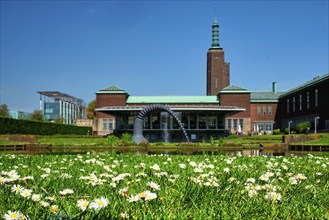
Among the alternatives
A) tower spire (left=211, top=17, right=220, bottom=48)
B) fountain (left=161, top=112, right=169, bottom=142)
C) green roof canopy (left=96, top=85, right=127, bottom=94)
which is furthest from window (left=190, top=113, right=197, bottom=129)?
tower spire (left=211, top=17, right=220, bottom=48)

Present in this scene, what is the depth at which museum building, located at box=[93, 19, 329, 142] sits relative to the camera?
151ft

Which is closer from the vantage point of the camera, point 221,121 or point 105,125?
point 221,121

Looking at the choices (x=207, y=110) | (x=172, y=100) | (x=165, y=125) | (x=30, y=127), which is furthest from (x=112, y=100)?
(x=207, y=110)

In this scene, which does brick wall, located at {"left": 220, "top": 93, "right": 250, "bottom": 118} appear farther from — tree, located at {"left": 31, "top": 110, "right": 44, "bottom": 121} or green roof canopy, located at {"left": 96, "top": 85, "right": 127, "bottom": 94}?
tree, located at {"left": 31, "top": 110, "right": 44, "bottom": 121}

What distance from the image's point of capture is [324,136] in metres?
32.9

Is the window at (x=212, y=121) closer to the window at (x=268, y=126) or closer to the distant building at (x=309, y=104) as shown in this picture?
the distant building at (x=309, y=104)

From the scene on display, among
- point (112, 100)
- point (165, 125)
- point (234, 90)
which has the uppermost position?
point (234, 90)

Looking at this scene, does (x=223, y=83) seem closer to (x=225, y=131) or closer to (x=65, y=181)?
(x=225, y=131)

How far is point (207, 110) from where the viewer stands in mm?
44281

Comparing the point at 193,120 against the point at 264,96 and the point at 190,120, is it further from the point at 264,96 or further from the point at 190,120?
the point at 264,96

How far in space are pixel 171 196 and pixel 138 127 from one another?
2790 centimetres

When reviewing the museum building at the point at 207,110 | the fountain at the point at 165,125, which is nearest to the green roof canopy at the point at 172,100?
the museum building at the point at 207,110

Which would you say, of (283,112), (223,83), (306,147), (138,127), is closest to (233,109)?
(138,127)

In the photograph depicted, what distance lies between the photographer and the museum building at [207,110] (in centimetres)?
Answer: 4591
